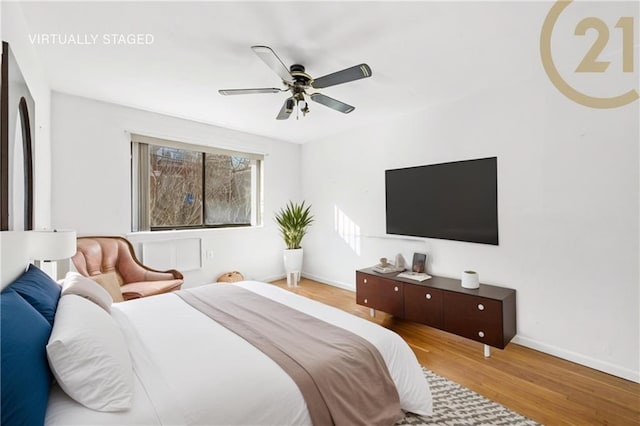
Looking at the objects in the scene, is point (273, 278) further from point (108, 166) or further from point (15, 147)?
point (15, 147)

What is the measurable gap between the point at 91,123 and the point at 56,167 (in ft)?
1.98

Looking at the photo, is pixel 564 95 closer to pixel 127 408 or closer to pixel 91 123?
pixel 127 408

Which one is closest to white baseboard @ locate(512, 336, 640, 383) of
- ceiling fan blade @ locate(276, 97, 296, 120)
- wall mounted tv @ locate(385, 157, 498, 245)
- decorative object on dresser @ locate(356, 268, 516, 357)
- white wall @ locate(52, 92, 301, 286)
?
decorative object on dresser @ locate(356, 268, 516, 357)

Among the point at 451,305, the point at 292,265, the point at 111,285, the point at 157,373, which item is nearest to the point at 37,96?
the point at 111,285

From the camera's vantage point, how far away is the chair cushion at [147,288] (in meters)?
2.81

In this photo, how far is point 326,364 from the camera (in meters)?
1.42

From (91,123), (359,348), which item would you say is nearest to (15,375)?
(359,348)

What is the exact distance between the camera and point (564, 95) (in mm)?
2516

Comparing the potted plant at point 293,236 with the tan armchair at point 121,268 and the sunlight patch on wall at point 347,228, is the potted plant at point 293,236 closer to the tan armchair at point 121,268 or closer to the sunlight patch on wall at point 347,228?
the sunlight patch on wall at point 347,228

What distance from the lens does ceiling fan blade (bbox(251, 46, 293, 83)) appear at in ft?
6.02

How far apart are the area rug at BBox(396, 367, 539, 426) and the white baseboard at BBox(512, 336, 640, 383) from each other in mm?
1079

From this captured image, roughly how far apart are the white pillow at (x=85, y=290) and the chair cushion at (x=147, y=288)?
2.96ft

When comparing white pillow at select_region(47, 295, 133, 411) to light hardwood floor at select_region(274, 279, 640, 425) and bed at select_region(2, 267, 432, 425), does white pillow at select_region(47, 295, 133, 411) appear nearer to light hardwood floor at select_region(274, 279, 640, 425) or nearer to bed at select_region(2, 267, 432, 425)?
bed at select_region(2, 267, 432, 425)

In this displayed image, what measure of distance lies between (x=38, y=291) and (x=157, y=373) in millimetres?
737
